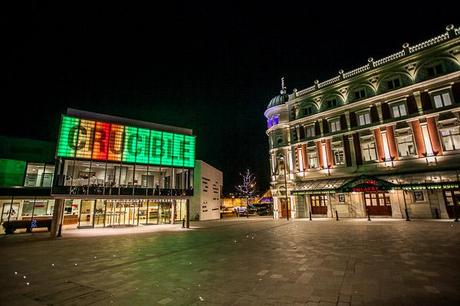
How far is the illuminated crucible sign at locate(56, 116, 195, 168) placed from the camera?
847 inches

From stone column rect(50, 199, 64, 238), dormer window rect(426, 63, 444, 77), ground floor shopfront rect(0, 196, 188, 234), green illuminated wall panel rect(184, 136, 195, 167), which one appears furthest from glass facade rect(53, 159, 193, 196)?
dormer window rect(426, 63, 444, 77)

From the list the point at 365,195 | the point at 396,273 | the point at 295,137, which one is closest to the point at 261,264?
the point at 396,273

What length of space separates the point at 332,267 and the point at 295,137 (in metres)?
28.6

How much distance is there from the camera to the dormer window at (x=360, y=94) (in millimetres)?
28922

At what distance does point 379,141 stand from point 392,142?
1.25 meters

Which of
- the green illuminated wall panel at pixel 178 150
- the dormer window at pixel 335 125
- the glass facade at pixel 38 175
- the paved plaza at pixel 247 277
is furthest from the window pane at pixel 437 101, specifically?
the glass facade at pixel 38 175

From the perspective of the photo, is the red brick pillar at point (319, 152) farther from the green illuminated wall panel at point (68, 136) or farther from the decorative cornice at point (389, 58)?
the green illuminated wall panel at point (68, 136)

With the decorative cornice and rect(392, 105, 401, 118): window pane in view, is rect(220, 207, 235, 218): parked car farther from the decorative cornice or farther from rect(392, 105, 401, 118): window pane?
rect(392, 105, 401, 118): window pane

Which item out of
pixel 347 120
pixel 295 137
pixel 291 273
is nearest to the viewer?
pixel 291 273

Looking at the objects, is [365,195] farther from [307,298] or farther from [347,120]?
[307,298]

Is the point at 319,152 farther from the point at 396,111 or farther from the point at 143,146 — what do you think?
the point at 143,146

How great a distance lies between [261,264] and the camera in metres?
8.09

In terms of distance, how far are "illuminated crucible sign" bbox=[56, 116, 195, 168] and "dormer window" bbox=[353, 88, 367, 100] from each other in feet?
71.0

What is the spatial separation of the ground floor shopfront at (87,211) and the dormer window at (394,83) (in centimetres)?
2728
